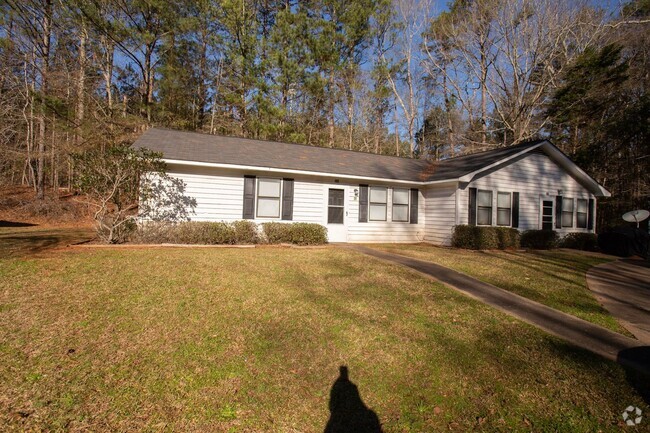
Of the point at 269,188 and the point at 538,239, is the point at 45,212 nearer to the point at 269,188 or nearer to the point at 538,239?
the point at 269,188

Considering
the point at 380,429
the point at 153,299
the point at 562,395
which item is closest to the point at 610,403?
the point at 562,395

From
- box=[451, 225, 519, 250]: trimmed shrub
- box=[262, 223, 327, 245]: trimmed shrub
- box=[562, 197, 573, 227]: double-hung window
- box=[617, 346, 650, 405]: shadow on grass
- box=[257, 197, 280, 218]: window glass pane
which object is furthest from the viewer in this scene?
box=[562, 197, 573, 227]: double-hung window

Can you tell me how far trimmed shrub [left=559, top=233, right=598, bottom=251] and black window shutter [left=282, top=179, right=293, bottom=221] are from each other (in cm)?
1234

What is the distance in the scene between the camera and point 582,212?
50.2 feet

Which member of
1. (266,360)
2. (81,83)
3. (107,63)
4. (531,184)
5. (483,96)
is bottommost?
(266,360)

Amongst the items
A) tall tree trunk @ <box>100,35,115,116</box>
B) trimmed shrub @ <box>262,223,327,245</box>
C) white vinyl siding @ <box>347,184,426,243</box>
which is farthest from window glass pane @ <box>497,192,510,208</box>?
tall tree trunk @ <box>100,35,115,116</box>

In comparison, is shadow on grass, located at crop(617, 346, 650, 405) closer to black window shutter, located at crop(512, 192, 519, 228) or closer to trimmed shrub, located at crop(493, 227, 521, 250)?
trimmed shrub, located at crop(493, 227, 521, 250)

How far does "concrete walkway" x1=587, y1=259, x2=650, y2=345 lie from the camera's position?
5.04m

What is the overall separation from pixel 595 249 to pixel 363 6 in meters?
19.8

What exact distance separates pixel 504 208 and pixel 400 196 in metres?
4.53

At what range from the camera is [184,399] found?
2902 millimetres

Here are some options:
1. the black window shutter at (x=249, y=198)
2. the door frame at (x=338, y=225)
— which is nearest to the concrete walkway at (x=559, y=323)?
the door frame at (x=338, y=225)

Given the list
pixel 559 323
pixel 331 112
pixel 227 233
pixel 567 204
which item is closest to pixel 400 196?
pixel 227 233

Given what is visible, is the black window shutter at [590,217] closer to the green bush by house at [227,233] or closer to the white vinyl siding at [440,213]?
the white vinyl siding at [440,213]
